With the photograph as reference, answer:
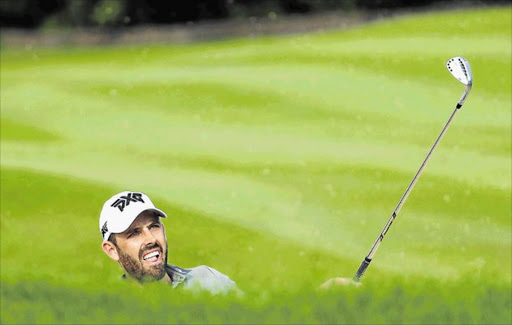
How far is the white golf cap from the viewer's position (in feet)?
25.3

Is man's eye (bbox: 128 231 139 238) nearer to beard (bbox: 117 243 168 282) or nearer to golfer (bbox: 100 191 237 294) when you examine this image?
golfer (bbox: 100 191 237 294)

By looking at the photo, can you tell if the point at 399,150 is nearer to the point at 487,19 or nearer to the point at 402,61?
the point at 402,61

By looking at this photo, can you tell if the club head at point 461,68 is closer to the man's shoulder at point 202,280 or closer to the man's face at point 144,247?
the man's shoulder at point 202,280

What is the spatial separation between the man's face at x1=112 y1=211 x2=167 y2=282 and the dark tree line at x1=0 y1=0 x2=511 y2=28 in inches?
968

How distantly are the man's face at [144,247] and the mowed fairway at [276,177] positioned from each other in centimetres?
26

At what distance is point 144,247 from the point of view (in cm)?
775

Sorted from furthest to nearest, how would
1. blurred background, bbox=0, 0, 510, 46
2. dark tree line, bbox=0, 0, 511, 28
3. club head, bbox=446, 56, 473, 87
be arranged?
dark tree line, bbox=0, 0, 511, 28, blurred background, bbox=0, 0, 510, 46, club head, bbox=446, 56, 473, 87

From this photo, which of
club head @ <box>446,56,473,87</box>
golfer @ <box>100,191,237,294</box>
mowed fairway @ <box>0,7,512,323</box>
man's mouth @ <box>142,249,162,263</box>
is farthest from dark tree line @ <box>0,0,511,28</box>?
man's mouth @ <box>142,249,162,263</box>

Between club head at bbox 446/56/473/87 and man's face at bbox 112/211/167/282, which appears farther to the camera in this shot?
club head at bbox 446/56/473/87

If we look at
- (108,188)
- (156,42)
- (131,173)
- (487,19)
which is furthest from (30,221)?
(156,42)

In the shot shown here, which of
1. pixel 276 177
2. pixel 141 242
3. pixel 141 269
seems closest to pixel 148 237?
pixel 141 242


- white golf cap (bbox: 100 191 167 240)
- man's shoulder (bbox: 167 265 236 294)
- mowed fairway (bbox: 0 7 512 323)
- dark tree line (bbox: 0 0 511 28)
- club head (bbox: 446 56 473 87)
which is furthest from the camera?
dark tree line (bbox: 0 0 511 28)

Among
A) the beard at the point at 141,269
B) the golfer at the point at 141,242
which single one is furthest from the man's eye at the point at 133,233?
the beard at the point at 141,269

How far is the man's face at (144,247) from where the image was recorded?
773 cm
